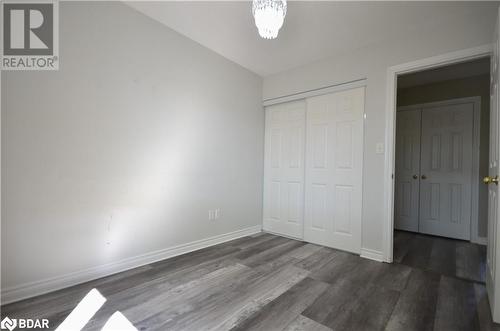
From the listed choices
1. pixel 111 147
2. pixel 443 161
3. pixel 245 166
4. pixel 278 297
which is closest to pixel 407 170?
pixel 443 161

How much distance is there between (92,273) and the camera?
197cm

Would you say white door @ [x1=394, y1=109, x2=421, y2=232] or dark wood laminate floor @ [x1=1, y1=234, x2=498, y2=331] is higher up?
white door @ [x1=394, y1=109, x2=421, y2=232]

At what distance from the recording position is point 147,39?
2322mm

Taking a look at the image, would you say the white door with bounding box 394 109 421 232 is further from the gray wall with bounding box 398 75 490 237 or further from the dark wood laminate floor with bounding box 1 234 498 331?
the dark wood laminate floor with bounding box 1 234 498 331

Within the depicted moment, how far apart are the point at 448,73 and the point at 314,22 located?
2.51 metres

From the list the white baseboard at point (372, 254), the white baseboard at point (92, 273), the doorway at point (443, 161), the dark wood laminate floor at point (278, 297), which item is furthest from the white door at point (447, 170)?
the white baseboard at point (92, 273)

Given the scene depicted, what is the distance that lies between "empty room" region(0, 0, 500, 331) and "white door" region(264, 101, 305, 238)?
3 cm

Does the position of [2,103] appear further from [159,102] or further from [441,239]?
[441,239]

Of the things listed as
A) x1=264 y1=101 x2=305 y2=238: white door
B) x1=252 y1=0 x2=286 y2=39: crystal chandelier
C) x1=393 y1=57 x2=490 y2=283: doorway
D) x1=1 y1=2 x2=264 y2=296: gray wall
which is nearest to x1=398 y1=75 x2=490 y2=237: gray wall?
x1=393 y1=57 x2=490 y2=283: doorway

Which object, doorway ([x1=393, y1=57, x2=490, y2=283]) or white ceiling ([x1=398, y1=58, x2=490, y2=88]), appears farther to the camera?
doorway ([x1=393, y1=57, x2=490, y2=283])

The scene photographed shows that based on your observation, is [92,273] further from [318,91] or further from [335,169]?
[318,91]

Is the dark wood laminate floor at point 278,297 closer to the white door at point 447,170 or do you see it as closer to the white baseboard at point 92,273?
the white baseboard at point 92,273

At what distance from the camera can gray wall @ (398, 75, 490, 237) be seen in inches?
128

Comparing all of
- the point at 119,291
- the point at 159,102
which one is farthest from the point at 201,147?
the point at 119,291
